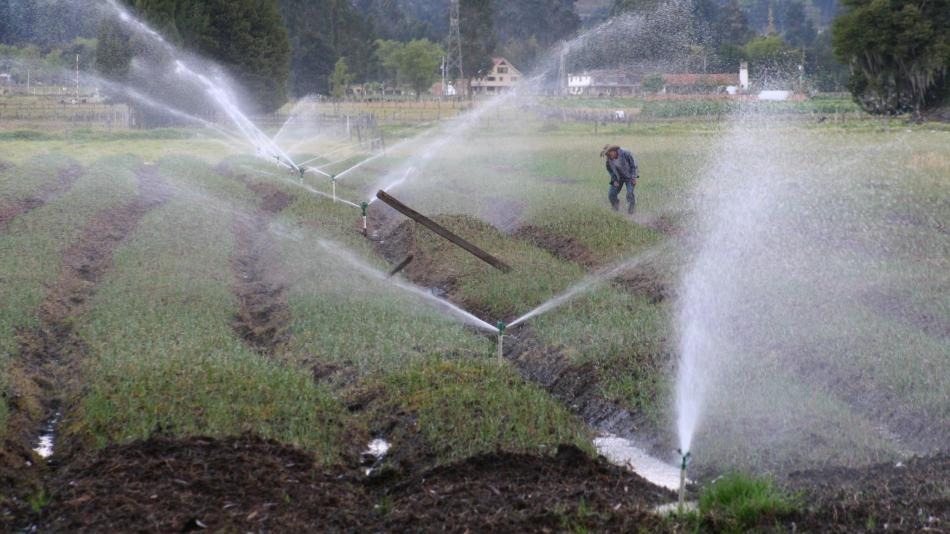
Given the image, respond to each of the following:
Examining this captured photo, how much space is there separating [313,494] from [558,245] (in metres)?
13.3

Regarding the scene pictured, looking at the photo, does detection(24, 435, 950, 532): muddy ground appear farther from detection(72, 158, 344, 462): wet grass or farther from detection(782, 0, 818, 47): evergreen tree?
detection(782, 0, 818, 47): evergreen tree

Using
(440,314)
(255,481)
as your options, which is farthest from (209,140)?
(255,481)

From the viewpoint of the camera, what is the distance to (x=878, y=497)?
7316mm

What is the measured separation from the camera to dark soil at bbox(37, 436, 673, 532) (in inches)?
275

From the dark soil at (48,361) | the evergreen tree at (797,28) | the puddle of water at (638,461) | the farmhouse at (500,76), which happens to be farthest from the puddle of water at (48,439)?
the evergreen tree at (797,28)

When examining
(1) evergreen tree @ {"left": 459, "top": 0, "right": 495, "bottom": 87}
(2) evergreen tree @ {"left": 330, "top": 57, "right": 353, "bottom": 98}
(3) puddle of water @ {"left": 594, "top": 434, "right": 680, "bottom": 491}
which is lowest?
(3) puddle of water @ {"left": 594, "top": 434, "right": 680, "bottom": 491}

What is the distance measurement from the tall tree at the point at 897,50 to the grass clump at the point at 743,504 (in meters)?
38.8

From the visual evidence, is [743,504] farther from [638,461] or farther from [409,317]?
[409,317]

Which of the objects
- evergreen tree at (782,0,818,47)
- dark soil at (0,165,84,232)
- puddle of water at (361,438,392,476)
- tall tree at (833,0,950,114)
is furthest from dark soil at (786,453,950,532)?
evergreen tree at (782,0,818,47)

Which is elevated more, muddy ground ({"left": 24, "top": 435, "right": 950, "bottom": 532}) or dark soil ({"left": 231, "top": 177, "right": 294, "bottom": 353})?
dark soil ({"left": 231, "top": 177, "right": 294, "bottom": 353})

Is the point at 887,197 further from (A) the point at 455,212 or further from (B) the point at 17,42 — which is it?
(B) the point at 17,42

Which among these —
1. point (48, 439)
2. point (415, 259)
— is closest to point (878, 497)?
point (48, 439)

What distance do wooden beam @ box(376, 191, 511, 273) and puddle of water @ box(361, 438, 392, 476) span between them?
20.8 ft

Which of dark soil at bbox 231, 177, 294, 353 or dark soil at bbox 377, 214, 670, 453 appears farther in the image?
dark soil at bbox 231, 177, 294, 353
